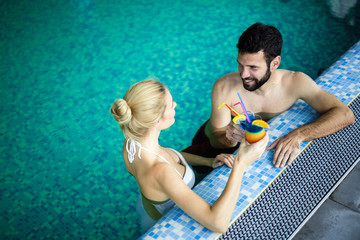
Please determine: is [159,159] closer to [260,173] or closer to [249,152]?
[249,152]

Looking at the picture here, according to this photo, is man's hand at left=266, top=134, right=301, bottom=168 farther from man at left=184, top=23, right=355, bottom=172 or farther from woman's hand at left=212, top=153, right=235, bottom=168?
woman's hand at left=212, top=153, right=235, bottom=168

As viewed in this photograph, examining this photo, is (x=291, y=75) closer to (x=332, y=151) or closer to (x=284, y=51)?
(x=332, y=151)

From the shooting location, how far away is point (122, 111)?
174 centimetres

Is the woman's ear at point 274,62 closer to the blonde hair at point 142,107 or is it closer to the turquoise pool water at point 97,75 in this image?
the blonde hair at point 142,107

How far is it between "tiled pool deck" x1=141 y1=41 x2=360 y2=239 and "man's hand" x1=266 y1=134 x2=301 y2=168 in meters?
0.05

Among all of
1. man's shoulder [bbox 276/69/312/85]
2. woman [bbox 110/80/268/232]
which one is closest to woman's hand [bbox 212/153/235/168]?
woman [bbox 110/80/268/232]

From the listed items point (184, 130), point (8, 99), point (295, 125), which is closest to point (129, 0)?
point (8, 99)

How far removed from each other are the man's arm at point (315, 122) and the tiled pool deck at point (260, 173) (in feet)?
0.23

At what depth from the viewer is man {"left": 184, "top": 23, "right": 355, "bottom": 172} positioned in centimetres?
235

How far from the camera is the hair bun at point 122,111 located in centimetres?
174

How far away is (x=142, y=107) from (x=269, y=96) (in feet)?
4.90

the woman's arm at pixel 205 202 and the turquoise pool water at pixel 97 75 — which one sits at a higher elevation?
the woman's arm at pixel 205 202

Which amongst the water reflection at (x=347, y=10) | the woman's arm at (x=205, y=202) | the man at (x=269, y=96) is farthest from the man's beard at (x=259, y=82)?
the water reflection at (x=347, y=10)

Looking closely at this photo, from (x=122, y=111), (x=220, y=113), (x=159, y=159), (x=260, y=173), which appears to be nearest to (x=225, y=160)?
(x=260, y=173)
